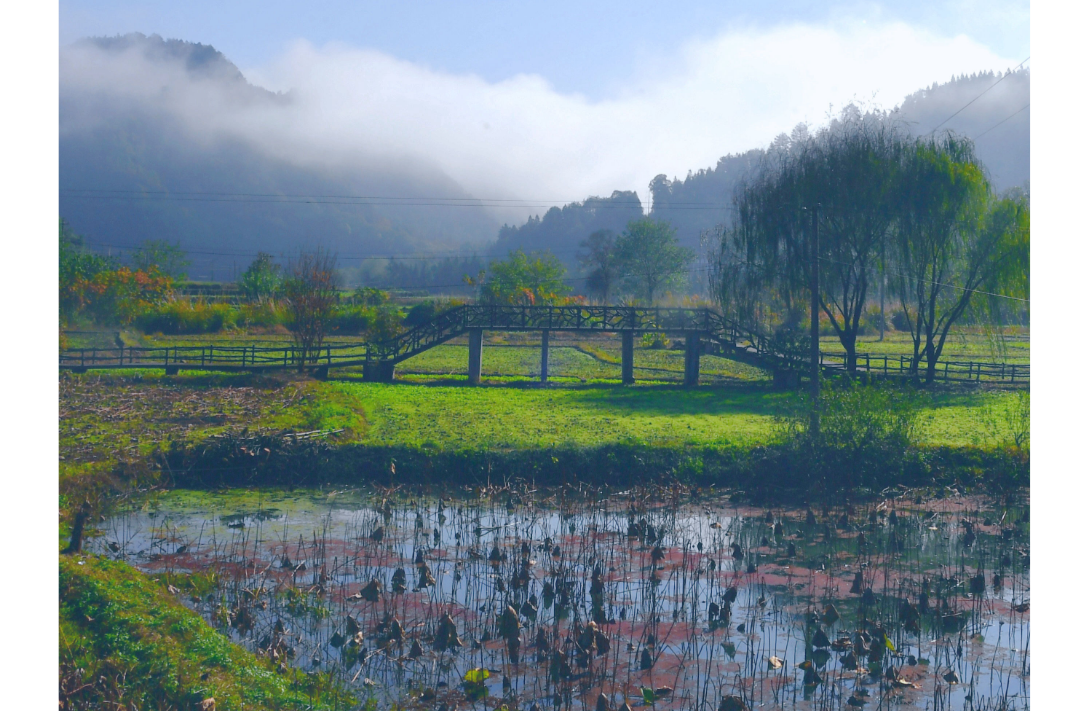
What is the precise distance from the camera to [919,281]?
3222 centimetres

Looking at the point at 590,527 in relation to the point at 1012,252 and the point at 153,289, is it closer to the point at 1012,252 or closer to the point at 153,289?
the point at 1012,252

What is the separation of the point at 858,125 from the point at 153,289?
48978 millimetres

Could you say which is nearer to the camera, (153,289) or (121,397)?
(121,397)

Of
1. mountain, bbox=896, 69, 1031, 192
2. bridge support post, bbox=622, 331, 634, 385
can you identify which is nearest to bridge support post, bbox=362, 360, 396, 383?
bridge support post, bbox=622, 331, 634, 385

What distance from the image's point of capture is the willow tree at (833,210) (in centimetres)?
3191

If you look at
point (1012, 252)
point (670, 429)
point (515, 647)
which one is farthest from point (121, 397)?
point (1012, 252)

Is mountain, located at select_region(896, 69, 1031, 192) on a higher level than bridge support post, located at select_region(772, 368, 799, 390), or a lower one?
higher

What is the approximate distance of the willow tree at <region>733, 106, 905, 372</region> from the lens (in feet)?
105

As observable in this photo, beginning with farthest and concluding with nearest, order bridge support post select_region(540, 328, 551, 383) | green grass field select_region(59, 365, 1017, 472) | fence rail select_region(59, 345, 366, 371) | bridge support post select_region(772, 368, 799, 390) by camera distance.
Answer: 1. bridge support post select_region(540, 328, 551, 383)
2. fence rail select_region(59, 345, 366, 371)
3. bridge support post select_region(772, 368, 799, 390)
4. green grass field select_region(59, 365, 1017, 472)

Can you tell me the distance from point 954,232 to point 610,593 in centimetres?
2624

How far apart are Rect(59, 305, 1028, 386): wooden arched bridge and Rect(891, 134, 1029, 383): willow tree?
390 centimetres

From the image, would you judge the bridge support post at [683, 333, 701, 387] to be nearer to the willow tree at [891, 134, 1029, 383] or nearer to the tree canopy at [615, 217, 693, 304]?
the willow tree at [891, 134, 1029, 383]

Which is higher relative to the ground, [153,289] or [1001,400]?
[153,289]

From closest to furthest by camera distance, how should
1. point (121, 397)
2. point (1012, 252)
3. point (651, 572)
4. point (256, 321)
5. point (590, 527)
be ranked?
point (651, 572), point (590, 527), point (121, 397), point (1012, 252), point (256, 321)
